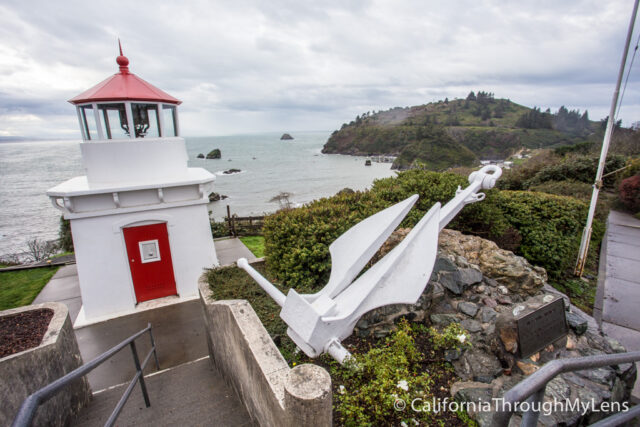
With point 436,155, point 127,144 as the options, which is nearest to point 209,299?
point 127,144

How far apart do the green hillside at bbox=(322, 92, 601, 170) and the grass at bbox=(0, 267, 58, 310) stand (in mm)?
46361

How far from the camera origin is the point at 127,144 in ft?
21.8

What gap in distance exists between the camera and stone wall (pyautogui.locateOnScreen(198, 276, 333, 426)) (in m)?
1.95

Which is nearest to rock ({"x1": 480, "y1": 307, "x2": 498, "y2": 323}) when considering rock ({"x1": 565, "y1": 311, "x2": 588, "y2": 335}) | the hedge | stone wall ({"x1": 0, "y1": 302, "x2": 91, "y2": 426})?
rock ({"x1": 565, "y1": 311, "x2": 588, "y2": 335})

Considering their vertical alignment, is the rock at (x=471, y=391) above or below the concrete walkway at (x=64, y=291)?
above

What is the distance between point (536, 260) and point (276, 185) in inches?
1824

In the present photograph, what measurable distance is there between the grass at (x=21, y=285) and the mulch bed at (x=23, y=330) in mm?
5361

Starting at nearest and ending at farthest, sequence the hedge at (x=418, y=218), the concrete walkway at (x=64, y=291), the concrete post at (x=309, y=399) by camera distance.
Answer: the concrete post at (x=309, y=399)
the hedge at (x=418, y=218)
the concrete walkway at (x=64, y=291)

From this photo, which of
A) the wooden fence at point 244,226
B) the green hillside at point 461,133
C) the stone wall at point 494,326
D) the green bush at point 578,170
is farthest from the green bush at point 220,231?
the green hillside at point 461,133

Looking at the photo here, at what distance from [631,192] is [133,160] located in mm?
18383

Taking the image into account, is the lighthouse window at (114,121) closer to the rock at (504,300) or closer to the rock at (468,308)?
the rock at (468,308)

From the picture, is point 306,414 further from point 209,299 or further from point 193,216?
point 193,216

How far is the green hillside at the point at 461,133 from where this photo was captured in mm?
66000

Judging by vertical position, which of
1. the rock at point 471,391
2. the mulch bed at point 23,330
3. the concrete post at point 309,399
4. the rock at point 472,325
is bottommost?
the rock at point 471,391
